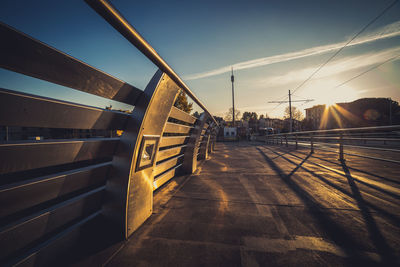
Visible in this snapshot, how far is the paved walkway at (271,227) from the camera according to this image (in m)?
1.19

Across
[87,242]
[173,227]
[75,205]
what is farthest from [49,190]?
[173,227]

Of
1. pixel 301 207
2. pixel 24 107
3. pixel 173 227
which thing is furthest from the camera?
pixel 301 207

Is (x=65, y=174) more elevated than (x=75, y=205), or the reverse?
(x=65, y=174)

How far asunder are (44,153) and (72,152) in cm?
17

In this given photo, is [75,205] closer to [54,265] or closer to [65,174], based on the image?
[65,174]

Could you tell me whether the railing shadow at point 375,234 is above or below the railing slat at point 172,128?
below

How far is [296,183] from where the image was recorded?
288cm

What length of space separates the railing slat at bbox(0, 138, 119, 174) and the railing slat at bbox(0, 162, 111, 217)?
0.09m

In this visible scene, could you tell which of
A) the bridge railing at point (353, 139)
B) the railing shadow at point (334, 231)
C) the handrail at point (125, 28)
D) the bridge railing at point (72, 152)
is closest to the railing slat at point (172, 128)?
the bridge railing at point (72, 152)

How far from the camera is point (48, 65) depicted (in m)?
0.79

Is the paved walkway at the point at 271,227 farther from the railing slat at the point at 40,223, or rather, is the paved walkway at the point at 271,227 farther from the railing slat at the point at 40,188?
the railing slat at the point at 40,188

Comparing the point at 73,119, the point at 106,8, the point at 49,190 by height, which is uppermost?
the point at 106,8

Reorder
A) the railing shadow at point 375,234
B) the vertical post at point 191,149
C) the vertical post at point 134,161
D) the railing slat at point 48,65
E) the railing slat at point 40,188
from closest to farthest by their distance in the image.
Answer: the railing slat at point 48,65, the railing slat at point 40,188, the railing shadow at point 375,234, the vertical post at point 134,161, the vertical post at point 191,149

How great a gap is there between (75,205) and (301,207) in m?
2.49
